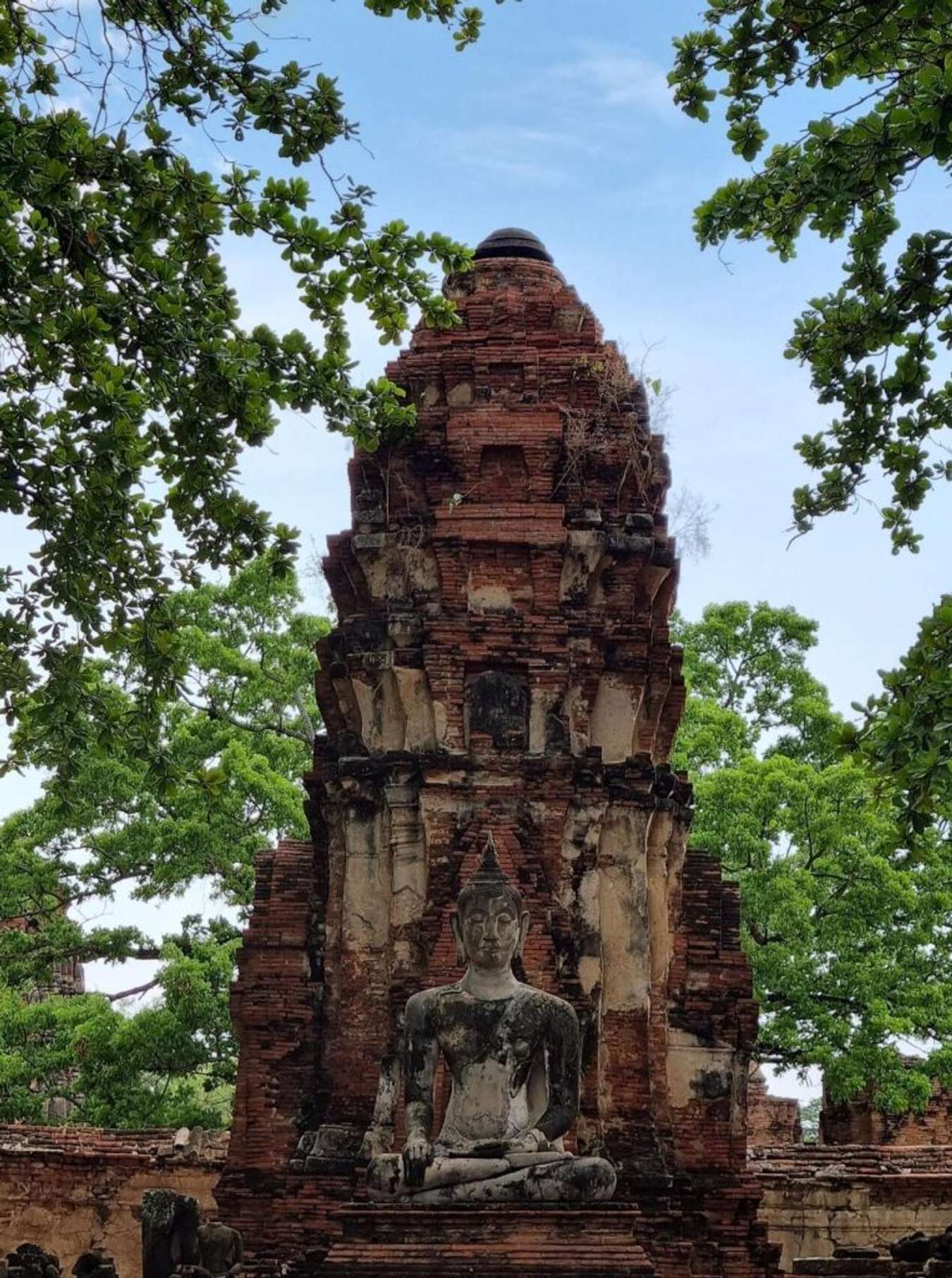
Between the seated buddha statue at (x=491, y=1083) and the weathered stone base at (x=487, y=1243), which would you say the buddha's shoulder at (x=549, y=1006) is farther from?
the weathered stone base at (x=487, y=1243)

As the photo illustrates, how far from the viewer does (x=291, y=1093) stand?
1367cm

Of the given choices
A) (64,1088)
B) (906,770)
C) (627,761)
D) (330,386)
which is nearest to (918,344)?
(906,770)

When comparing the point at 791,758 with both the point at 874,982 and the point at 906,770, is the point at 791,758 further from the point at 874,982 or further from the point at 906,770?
the point at 906,770

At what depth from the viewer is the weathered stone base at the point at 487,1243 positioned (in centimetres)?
857

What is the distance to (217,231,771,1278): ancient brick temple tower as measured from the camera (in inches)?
517

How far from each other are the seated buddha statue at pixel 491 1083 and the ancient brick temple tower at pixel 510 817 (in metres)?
2.83

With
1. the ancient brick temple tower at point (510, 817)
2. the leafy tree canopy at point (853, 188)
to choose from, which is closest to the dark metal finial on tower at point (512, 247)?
the ancient brick temple tower at point (510, 817)

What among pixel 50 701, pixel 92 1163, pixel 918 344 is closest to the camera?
pixel 918 344

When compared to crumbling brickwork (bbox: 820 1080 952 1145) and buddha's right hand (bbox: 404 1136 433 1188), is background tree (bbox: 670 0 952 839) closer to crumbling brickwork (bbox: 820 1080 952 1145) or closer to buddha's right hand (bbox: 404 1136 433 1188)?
buddha's right hand (bbox: 404 1136 433 1188)

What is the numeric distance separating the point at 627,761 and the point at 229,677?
11932mm

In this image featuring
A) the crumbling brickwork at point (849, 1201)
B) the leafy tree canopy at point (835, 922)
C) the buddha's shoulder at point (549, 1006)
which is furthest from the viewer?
the leafy tree canopy at point (835, 922)

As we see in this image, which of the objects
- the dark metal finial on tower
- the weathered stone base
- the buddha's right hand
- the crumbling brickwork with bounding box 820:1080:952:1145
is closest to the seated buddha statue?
the buddha's right hand

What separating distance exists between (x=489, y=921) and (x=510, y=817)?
12.0 ft

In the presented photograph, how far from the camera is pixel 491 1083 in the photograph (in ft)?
31.6
